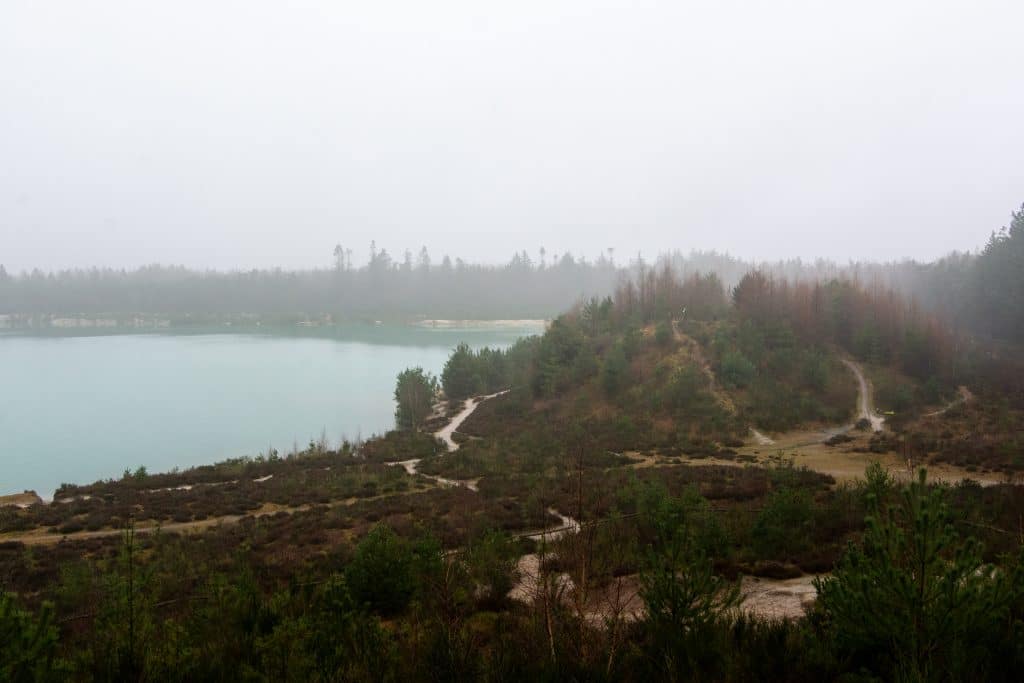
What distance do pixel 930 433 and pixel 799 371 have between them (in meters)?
10.3

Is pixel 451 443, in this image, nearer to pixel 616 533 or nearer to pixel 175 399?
pixel 616 533

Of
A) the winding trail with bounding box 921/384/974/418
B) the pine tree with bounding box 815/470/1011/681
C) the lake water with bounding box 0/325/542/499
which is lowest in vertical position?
the lake water with bounding box 0/325/542/499

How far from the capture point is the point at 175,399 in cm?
5559

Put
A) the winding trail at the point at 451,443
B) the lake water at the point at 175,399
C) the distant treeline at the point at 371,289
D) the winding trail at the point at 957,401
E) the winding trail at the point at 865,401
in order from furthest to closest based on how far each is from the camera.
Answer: the distant treeline at the point at 371,289, the lake water at the point at 175,399, the winding trail at the point at 865,401, the winding trail at the point at 957,401, the winding trail at the point at 451,443

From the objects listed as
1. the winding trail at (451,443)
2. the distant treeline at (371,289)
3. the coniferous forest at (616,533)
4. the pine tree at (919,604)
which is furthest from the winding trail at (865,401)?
the distant treeline at (371,289)

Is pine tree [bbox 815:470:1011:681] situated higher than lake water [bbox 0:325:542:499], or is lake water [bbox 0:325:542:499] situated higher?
pine tree [bbox 815:470:1011:681]

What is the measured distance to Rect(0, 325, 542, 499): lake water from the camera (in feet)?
123

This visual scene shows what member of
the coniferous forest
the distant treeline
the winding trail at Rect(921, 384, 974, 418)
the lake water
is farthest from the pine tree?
the distant treeline

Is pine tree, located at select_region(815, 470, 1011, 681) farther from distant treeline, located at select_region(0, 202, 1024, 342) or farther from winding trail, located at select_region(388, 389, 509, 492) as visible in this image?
distant treeline, located at select_region(0, 202, 1024, 342)

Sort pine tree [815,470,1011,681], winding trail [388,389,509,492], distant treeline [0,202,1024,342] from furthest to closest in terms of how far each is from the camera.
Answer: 1. distant treeline [0,202,1024,342]
2. winding trail [388,389,509,492]
3. pine tree [815,470,1011,681]

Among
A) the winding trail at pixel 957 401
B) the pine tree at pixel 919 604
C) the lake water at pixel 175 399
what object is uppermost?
the pine tree at pixel 919 604

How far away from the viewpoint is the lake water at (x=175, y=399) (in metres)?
37.4

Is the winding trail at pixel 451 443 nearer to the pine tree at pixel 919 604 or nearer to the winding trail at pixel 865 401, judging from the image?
the pine tree at pixel 919 604

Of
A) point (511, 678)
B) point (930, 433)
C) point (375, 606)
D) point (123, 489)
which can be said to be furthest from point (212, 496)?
point (930, 433)
